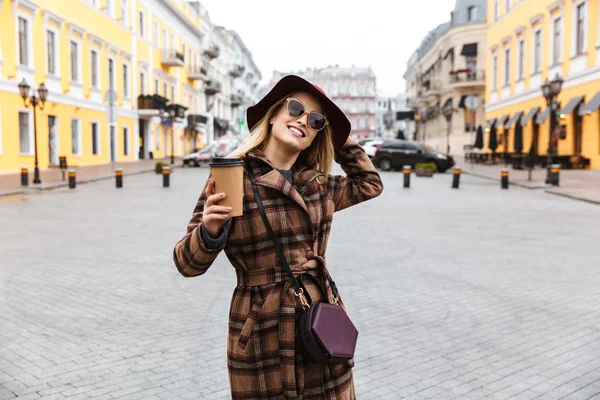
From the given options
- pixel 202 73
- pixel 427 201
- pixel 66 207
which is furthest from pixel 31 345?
pixel 202 73

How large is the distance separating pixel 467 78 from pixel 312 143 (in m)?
53.7

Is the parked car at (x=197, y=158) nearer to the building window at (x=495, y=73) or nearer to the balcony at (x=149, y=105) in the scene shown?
the balcony at (x=149, y=105)

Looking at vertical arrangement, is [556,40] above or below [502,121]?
above

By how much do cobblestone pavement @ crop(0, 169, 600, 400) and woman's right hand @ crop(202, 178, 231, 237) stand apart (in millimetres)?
2214

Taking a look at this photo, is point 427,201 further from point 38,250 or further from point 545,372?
point 545,372

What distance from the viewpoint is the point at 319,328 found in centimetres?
196

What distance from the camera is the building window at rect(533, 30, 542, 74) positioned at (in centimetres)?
3425

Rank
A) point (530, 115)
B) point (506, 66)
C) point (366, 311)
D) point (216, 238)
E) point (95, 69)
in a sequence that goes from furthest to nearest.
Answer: point (506, 66) < point (95, 69) < point (530, 115) < point (366, 311) < point (216, 238)

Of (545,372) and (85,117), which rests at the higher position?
(85,117)

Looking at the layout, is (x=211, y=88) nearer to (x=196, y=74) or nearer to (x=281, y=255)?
(x=196, y=74)

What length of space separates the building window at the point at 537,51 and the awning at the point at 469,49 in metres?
18.2

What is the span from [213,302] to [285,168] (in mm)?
3982

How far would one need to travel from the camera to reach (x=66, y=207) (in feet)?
47.3

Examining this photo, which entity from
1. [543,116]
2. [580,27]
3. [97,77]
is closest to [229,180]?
[580,27]
